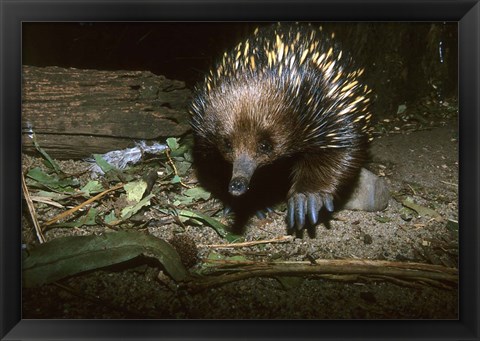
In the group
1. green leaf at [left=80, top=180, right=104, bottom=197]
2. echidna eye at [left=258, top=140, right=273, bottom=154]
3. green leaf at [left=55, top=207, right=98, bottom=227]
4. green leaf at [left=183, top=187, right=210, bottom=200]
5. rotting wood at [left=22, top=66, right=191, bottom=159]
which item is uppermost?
rotting wood at [left=22, top=66, right=191, bottom=159]

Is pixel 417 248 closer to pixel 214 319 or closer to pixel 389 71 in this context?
pixel 214 319

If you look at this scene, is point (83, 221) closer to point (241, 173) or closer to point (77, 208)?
point (77, 208)

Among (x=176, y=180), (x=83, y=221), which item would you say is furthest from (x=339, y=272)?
(x=83, y=221)

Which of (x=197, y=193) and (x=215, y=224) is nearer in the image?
(x=215, y=224)

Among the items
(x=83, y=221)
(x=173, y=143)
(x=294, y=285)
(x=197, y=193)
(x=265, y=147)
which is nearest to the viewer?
(x=294, y=285)

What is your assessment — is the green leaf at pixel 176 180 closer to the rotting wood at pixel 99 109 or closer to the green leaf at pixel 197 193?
the green leaf at pixel 197 193

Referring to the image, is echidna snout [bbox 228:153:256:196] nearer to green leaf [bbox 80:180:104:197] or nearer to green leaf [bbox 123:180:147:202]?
green leaf [bbox 123:180:147:202]

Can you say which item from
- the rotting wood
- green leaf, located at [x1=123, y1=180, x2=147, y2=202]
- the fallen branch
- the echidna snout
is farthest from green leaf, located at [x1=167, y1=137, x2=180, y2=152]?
the fallen branch

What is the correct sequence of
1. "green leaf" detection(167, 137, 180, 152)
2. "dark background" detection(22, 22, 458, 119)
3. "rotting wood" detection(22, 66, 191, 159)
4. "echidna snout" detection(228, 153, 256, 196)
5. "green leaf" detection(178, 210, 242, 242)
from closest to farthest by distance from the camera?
1. "echidna snout" detection(228, 153, 256, 196)
2. "dark background" detection(22, 22, 458, 119)
3. "green leaf" detection(178, 210, 242, 242)
4. "rotting wood" detection(22, 66, 191, 159)
5. "green leaf" detection(167, 137, 180, 152)
